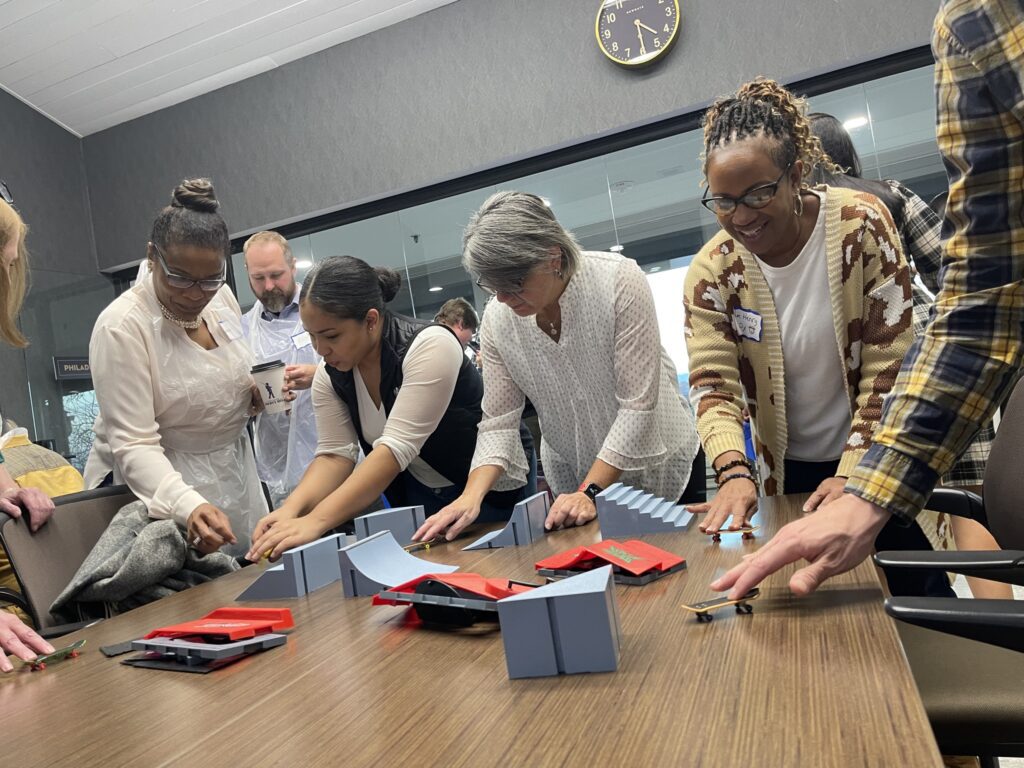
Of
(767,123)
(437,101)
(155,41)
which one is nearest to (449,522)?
(767,123)

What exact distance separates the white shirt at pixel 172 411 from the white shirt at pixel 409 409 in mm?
222

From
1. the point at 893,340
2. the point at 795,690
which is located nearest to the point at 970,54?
the point at 795,690

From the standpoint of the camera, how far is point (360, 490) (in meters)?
1.90

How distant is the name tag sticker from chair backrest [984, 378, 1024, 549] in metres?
1.71

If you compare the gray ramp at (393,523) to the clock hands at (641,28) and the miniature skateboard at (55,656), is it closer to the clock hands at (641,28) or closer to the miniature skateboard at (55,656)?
the miniature skateboard at (55,656)

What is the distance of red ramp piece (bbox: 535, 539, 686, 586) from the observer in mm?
1057

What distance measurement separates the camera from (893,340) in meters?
1.48

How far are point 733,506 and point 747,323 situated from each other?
15.5 inches

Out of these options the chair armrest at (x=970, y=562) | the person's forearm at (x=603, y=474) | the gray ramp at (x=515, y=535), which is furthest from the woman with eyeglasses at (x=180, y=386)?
the chair armrest at (x=970, y=562)

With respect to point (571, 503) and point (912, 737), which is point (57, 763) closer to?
point (912, 737)

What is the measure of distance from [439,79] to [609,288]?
280 cm

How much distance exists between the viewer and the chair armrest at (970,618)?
739mm

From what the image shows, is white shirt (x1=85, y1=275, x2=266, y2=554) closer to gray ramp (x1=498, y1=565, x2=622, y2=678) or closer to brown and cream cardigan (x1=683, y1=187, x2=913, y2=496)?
brown and cream cardigan (x1=683, y1=187, x2=913, y2=496)

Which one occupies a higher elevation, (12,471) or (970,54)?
(970,54)
